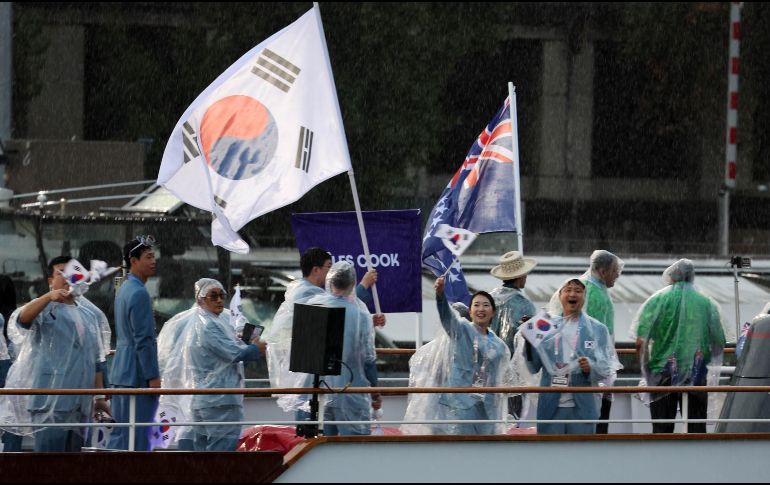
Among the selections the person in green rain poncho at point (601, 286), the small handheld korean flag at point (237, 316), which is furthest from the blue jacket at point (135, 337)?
the person in green rain poncho at point (601, 286)

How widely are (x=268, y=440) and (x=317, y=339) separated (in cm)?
161

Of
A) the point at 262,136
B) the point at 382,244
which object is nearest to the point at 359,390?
the point at 382,244

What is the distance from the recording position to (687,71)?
71.0ft

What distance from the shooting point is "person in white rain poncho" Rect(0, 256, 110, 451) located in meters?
7.50

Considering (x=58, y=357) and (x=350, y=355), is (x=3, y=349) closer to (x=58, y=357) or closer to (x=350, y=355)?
(x=58, y=357)

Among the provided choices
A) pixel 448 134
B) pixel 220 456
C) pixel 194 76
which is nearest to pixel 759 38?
pixel 448 134

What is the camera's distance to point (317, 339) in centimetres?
687

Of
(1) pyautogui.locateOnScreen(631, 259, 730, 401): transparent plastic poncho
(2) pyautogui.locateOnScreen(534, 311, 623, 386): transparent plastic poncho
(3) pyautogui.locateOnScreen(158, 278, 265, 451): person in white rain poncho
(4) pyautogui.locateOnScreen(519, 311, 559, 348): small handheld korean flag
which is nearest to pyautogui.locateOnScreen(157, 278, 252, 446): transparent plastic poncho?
(3) pyautogui.locateOnScreen(158, 278, 265, 451): person in white rain poncho

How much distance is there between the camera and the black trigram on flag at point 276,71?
8.18m

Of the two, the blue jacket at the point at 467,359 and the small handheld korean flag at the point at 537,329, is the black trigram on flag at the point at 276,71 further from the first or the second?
the small handheld korean flag at the point at 537,329

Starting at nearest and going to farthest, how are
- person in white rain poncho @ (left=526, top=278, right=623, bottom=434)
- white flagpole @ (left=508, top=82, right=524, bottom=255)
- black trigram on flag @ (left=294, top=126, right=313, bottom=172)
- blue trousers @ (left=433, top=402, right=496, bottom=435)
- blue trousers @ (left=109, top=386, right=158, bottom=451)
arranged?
1. blue trousers @ (left=109, top=386, right=158, bottom=451)
2. blue trousers @ (left=433, top=402, right=496, bottom=435)
3. person in white rain poncho @ (left=526, top=278, right=623, bottom=434)
4. black trigram on flag @ (left=294, top=126, right=313, bottom=172)
5. white flagpole @ (left=508, top=82, right=524, bottom=255)

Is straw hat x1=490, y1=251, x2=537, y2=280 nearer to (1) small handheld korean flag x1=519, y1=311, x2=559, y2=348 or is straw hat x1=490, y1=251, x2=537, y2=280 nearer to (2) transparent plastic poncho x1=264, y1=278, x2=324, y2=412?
(1) small handheld korean flag x1=519, y1=311, x2=559, y2=348

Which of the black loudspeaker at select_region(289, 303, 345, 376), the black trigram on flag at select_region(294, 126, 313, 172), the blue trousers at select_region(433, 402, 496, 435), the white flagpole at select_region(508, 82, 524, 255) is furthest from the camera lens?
the white flagpole at select_region(508, 82, 524, 255)

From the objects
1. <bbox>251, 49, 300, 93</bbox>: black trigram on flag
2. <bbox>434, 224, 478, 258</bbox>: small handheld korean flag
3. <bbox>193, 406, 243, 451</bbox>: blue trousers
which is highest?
<bbox>251, 49, 300, 93</bbox>: black trigram on flag
